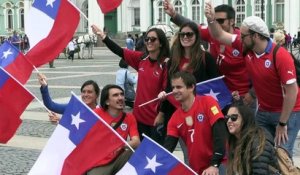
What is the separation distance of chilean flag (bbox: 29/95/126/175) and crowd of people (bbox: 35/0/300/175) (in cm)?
35

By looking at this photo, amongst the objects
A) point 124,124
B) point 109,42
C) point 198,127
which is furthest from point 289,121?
point 109,42

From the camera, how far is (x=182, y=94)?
15.4 ft

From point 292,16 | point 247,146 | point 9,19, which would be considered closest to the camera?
point 247,146

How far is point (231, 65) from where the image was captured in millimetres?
5449

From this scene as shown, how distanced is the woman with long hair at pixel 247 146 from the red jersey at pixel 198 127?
0.78 ft

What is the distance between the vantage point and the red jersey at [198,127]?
4.71 meters

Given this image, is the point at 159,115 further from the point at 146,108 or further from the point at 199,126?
the point at 199,126

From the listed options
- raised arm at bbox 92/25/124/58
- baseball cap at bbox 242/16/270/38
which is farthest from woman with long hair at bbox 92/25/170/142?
baseball cap at bbox 242/16/270/38

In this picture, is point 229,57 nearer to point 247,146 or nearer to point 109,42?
point 109,42

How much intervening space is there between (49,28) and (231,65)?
1.89 m

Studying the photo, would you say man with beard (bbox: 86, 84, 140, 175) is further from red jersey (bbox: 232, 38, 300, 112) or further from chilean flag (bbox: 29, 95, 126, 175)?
red jersey (bbox: 232, 38, 300, 112)

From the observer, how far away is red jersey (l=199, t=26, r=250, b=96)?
541cm

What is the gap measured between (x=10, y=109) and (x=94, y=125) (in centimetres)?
126

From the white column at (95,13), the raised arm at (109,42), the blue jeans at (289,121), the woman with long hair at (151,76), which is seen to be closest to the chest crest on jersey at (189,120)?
the blue jeans at (289,121)
